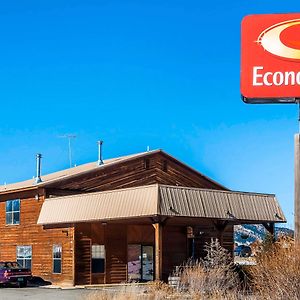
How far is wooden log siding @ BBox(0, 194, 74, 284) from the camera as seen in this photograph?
3516 centimetres

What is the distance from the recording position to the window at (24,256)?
3862 centimetres

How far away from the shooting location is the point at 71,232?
34.7m

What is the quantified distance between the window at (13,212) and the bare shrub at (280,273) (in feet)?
86.3

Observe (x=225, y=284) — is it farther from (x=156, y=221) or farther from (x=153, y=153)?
(x=153, y=153)

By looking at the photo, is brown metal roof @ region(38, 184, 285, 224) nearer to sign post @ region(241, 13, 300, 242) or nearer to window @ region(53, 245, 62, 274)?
window @ region(53, 245, 62, 274)

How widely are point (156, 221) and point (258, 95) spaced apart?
11.8 m

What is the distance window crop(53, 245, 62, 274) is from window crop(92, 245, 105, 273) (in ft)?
5.94

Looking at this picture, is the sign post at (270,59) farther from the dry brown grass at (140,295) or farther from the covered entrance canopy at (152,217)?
the covered entrance canopy at (152,217)

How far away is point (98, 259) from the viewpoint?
35.6 metres

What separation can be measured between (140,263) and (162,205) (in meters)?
8.98

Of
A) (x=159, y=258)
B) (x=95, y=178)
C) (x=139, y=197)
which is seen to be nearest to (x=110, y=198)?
(x=139, y=197)

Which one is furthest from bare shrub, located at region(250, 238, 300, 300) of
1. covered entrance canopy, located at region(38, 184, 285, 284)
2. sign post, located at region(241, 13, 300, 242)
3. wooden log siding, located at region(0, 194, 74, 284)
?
wooden log siding, located at region(0, 194, 74, 284)

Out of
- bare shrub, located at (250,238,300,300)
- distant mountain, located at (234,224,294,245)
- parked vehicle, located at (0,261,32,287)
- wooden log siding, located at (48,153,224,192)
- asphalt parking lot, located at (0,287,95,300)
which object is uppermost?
wooden log siding, located at (48,153,224,192)

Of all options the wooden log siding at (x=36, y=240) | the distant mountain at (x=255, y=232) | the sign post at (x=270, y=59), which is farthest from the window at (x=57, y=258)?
the sign post at (x=270, y=59)
